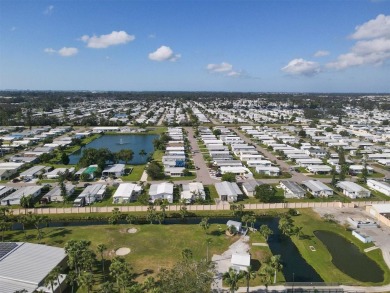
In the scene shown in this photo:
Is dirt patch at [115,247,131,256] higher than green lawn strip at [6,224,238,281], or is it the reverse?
green lawn strip at [6,224,238,281]

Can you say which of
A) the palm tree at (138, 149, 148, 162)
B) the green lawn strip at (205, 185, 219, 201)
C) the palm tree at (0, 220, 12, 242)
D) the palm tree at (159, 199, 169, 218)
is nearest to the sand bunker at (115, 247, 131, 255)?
the palm tree at (159, 199, 169, 218)

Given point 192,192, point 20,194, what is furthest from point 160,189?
point 20,194

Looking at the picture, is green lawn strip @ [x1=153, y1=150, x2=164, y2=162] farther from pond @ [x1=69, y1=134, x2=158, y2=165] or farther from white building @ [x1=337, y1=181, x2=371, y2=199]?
white building @ [x1=337, y1=181, x2=371, y2=199]

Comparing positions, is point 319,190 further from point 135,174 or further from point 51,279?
point 51,279

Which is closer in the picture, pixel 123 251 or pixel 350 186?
pixel 123 251

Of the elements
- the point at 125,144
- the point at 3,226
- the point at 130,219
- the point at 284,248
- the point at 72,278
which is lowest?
the point at 284,248
